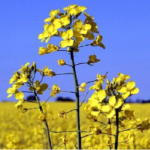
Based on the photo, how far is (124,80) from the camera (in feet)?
8.38

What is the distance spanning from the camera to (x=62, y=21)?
9.02 feet

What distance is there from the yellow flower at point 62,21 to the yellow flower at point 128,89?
1.87 feet

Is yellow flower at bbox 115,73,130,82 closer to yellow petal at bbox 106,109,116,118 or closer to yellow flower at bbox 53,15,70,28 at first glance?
yellow petal at bbox 106,109,116,118

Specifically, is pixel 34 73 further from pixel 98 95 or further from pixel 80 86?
pixel 98 95

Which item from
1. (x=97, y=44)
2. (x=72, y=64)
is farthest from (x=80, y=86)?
(x=97, y=44)

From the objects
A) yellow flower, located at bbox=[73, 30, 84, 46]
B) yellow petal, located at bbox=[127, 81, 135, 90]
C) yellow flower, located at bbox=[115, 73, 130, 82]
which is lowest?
yellow petal, located at bbox=[127, 81, 135, 90]

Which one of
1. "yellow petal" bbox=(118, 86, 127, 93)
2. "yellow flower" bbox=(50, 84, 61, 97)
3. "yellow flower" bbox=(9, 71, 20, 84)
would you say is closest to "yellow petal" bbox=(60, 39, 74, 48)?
"yellow flower" bbox=(50, 84, 61, 97)

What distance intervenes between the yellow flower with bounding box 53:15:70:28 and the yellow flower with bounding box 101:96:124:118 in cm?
60

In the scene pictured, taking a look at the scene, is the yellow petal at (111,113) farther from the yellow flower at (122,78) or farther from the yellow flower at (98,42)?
the yellow flower at (98,42)

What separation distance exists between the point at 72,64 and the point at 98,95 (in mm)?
345

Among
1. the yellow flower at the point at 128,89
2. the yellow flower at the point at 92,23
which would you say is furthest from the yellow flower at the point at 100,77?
the yellow flower at the point at 92,23

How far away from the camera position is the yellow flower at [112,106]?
7.91 ft

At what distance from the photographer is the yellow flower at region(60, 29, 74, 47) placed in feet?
8.80

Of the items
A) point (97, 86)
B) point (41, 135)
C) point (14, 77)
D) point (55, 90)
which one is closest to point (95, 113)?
point (97, 86)
